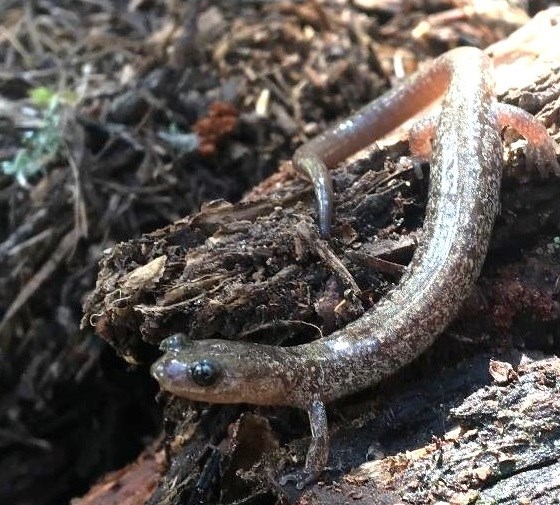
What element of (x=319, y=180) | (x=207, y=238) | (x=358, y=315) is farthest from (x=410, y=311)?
(x=207, y=238)

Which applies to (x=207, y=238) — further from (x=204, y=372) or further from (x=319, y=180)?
(x=204, y=372)

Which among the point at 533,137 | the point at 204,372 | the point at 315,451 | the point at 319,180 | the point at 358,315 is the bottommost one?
the point at 315,451

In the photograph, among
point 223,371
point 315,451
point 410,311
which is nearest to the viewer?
point 315,451

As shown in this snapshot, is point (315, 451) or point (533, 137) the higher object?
point (533, 137)

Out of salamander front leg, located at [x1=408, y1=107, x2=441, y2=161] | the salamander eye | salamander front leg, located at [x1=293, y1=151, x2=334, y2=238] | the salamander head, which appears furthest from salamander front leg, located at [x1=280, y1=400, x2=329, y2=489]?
salamander front leg, located at [x1=408, y1=107, x2=441, y2=161]

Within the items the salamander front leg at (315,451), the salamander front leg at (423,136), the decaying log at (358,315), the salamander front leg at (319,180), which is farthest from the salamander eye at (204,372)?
the salamander front leg at (423,136)

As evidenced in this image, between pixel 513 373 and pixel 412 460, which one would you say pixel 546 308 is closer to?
pixel 513 373

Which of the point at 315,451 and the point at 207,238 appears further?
the point at 207,238
